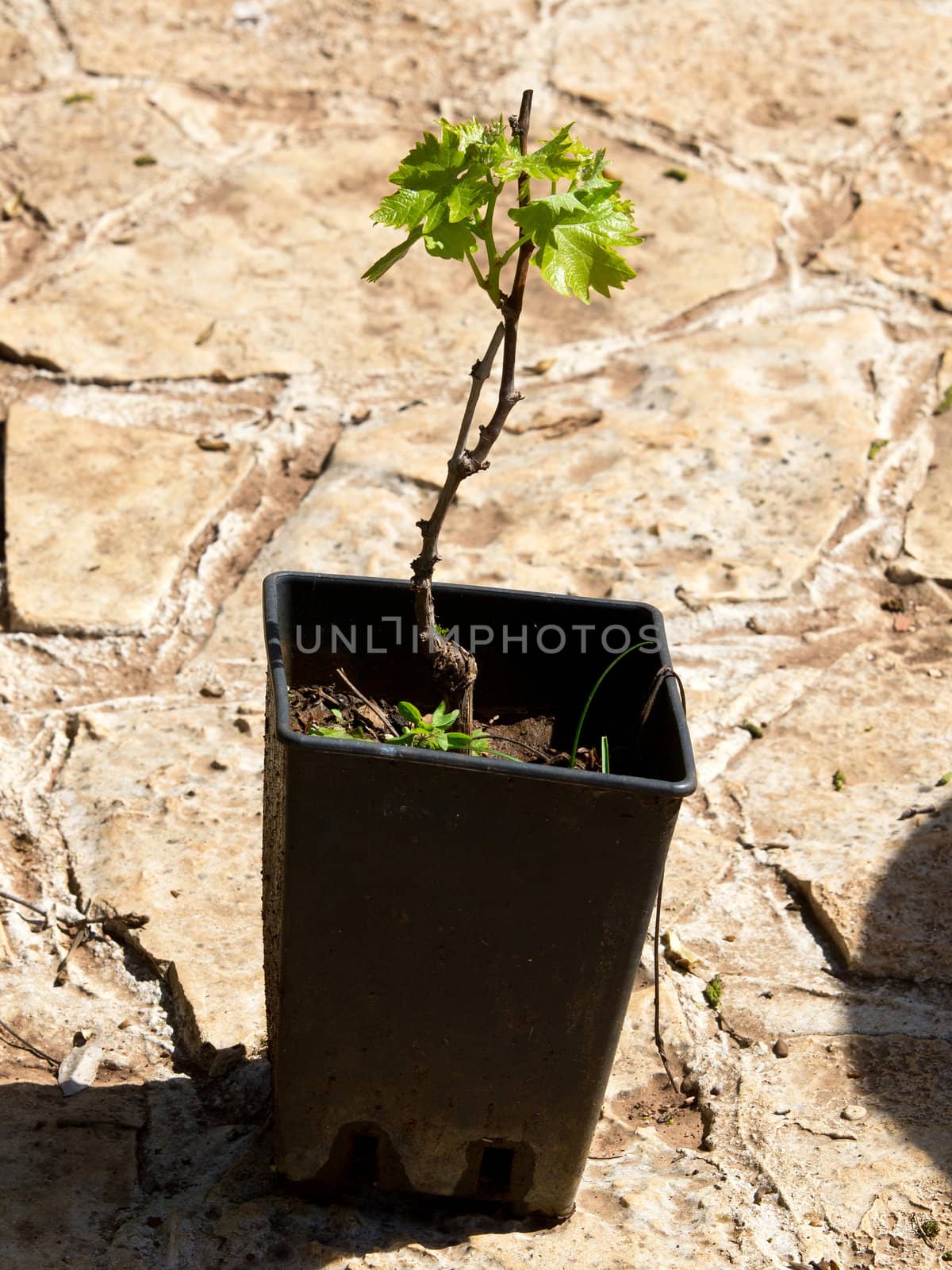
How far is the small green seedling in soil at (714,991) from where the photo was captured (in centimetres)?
202

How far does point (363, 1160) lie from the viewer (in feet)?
5.52

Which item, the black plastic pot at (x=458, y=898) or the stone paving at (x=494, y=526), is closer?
the black plastic pot at (x=458, y=898)

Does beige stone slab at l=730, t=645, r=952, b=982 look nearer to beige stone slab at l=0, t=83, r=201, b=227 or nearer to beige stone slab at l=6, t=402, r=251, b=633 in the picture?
beige stone slab at l=6, t=402, r=251, b=633

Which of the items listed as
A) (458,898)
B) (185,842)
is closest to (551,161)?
(458,898)

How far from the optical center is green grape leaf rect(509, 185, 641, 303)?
1.32 metres

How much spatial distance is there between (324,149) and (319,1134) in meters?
3.20

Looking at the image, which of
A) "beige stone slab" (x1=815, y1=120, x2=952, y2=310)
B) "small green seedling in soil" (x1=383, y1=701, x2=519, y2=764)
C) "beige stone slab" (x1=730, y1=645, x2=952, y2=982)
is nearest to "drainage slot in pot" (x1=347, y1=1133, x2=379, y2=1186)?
"small green seedling in soil" (x1=383, y1=701, x2=519, y2=764)

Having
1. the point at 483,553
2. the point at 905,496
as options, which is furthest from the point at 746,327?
the point at 483,553

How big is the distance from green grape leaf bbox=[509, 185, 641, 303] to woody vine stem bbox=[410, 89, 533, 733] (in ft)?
0.10

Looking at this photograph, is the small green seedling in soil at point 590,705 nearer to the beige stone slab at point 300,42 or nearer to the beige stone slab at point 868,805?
the beige stone slab at point 868,805

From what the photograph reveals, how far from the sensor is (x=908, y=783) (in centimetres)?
238

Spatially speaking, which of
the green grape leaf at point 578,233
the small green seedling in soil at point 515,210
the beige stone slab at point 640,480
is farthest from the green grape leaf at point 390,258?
the beige stone slab at point 640,480

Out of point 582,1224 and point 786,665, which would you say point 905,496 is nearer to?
point 786,665

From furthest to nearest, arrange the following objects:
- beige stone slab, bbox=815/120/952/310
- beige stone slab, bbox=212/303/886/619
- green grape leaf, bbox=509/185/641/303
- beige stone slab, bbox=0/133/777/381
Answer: beige stone slab, bbox=815/120/952/310
beige stone slab, bbox=0/133/777/381
beige stone slab, bbox=212/303/886/619
green grape leaf, bbox=509/185/641/303
